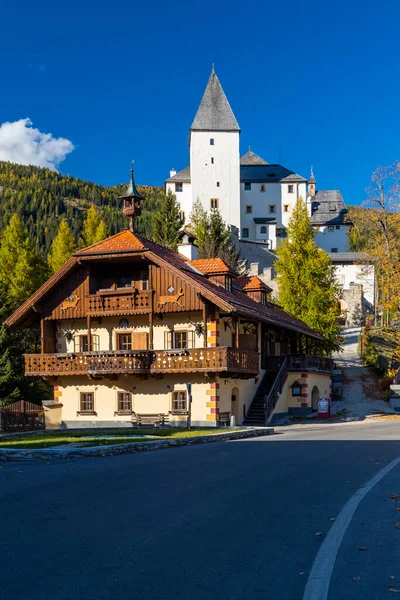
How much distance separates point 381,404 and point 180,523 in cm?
3731

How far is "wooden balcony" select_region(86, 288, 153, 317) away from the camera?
3412 cm

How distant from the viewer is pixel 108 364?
109ft

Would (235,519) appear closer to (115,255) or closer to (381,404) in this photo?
(115,255)

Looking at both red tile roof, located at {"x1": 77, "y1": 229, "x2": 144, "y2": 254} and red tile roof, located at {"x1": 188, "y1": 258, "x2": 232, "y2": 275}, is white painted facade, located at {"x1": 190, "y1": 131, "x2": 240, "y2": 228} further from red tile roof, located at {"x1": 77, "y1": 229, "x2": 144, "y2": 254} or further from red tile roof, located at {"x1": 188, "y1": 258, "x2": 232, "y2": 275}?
red tile roof, located at {"x1": 77, "y1": 229, "x2": 144, "y2": 254}

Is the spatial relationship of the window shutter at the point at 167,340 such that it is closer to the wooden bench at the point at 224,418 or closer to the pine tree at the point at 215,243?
the wooden bench at the point at 224,418

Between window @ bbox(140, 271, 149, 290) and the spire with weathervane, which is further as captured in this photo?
the spire with weathervane

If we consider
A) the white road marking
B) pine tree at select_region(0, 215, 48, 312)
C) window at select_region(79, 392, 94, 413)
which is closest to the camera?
the white road marking

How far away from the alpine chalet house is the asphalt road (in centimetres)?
1846

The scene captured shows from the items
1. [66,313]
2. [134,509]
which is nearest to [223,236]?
[66,313]

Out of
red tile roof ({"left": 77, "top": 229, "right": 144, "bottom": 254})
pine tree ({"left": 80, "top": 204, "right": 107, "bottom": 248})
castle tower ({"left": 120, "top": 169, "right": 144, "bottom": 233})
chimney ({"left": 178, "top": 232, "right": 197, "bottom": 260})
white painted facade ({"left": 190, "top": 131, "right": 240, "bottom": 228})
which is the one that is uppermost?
white painted facade ({"left": 190, "top": 131, "right": 240, "bottom": 228})

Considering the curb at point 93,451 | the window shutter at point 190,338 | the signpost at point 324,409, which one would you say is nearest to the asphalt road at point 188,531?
the curb at point 93,451

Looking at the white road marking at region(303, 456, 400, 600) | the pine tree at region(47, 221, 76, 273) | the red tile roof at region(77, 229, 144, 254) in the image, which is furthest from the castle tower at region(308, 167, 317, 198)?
the white road marking at region(303, 456, 400, 600)

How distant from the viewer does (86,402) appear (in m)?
36.1

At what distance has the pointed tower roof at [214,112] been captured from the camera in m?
92.2
